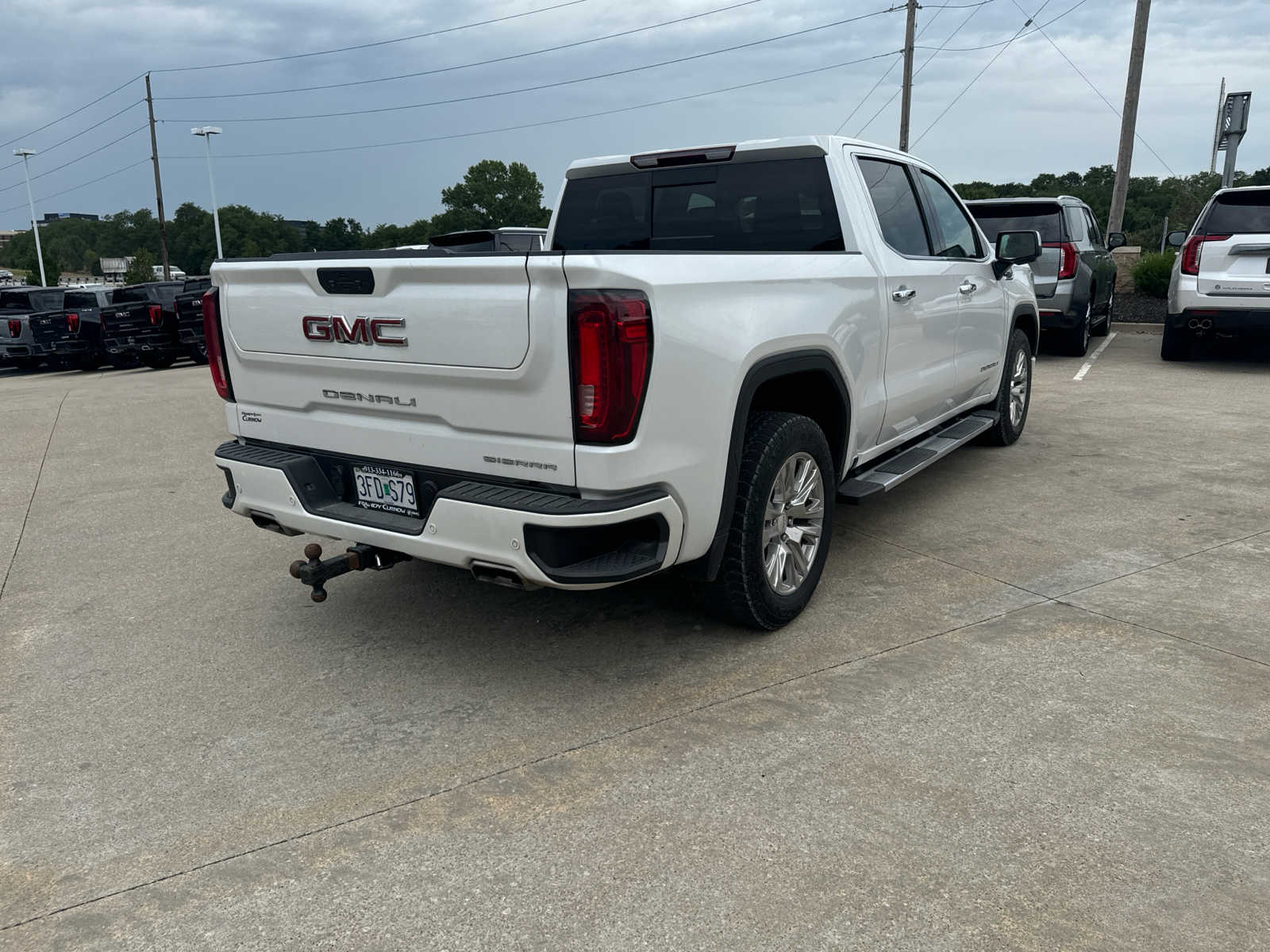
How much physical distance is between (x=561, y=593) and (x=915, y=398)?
2048mm

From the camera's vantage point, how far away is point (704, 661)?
3738 millimetres

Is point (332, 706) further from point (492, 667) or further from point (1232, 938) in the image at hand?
point (1232, 938)

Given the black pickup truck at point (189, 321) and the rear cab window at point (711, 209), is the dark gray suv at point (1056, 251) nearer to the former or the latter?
the rear cab window at point (711, 209)

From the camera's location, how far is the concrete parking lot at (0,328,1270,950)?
7.79 ft

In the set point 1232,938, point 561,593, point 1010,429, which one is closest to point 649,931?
point 1232,938

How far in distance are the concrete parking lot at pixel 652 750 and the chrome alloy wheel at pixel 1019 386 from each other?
1.79 meters

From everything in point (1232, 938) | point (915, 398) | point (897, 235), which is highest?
point (897, 235)

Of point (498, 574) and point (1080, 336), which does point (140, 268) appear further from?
point (498, 574)

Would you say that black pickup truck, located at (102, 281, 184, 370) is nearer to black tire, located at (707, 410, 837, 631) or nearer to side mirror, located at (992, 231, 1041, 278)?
side mirror, located at (992, 231, 1041, 278)

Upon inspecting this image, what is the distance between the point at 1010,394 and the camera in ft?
23.2

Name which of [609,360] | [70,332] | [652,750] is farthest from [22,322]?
[652,750]

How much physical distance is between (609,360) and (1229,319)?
9464mm

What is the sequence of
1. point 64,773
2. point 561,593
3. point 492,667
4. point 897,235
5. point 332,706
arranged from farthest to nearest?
point 897,235 → point 561,593 → point 492,667 → point 332,706 → point 64,773

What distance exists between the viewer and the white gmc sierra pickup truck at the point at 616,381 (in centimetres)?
301
